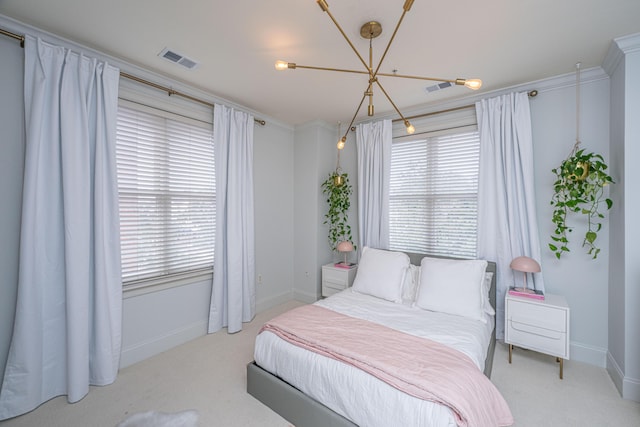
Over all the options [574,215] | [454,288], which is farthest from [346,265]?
[574,215]

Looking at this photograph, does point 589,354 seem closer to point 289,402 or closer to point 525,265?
point 525,265

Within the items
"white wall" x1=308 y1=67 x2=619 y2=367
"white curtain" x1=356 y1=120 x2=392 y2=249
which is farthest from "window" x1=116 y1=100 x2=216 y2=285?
"white wall" x1=308 y1=67 x2=619 y2=367

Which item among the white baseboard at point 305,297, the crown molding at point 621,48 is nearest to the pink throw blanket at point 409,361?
the white baseboard at point 305,297

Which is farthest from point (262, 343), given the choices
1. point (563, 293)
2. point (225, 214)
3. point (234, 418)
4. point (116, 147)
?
point (563, 293)

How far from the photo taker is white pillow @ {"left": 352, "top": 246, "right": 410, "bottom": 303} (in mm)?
2711

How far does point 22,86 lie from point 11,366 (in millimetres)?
1998

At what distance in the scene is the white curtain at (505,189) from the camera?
8.80 feet

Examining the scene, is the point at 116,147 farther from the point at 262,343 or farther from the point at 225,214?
the point at 262,343

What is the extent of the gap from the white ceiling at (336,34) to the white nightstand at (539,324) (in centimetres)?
211

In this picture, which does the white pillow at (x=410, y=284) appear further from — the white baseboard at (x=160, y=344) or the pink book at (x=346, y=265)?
the white baseboard at (x=160, y=344)

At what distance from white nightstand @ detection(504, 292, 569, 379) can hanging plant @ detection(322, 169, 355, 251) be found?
211 centimetres

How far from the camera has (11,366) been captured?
187cm

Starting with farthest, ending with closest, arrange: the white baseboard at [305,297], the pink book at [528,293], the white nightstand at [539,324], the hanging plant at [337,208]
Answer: the white baseboard at [305,297] → the hanging plant at [337,208] → the pink book at [528,293] → the white nightstand at [539,324]

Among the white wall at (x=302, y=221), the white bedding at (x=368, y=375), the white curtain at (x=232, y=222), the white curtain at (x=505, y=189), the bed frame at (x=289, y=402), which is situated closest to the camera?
the white bedding at (x=368, y=375)
